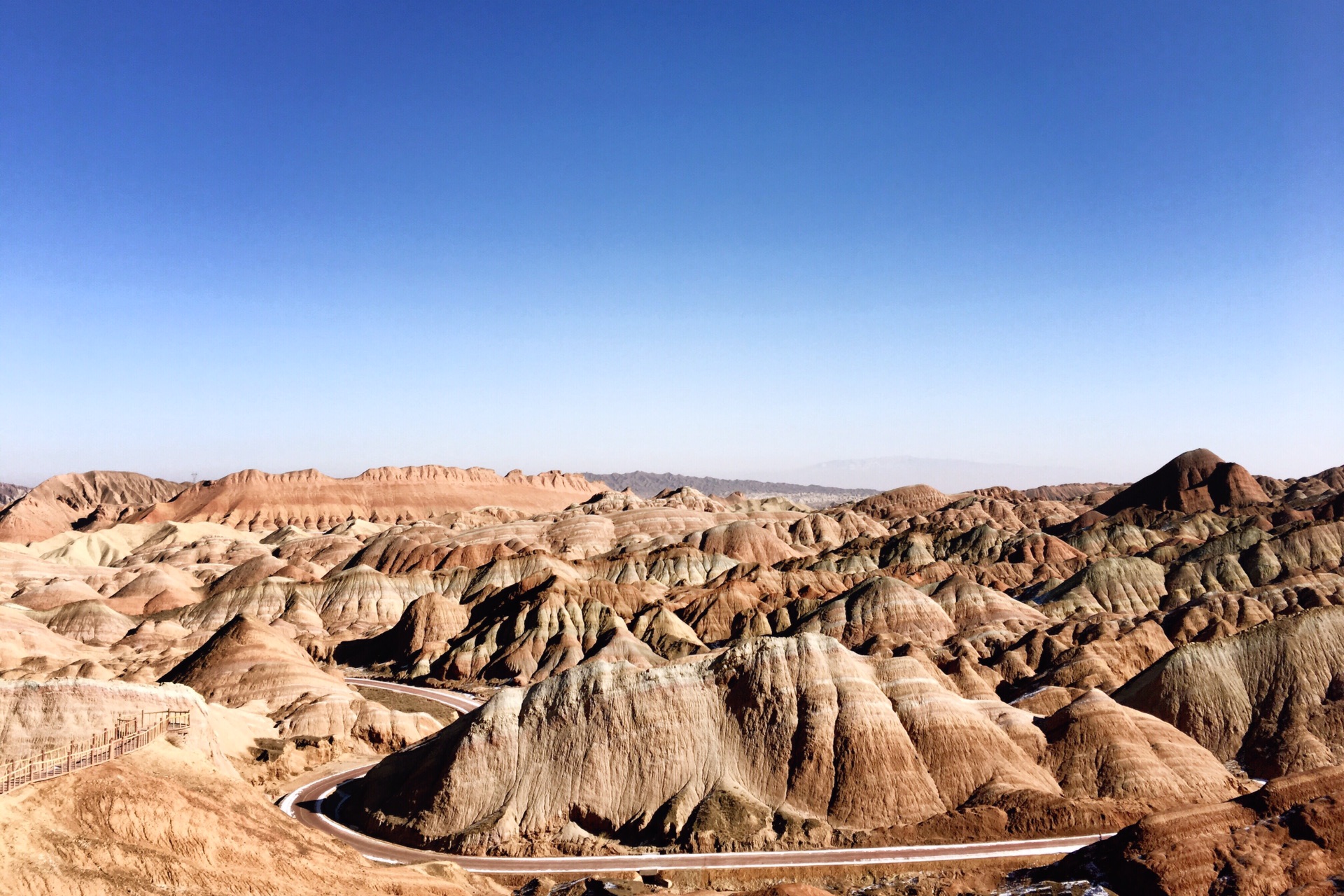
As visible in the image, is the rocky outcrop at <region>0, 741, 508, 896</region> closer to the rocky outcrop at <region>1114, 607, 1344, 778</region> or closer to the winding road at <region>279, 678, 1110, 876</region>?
the winding road at <region>279, 678, 1110, 876</region>

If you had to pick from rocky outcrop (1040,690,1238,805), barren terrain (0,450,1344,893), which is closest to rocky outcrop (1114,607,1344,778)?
barren terrain (0,450,1344,893)

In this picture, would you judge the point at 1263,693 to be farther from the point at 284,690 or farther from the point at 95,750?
the point at 284,690

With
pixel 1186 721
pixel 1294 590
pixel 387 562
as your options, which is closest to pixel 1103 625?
pixel 1294 590

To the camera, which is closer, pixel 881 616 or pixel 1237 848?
pixel 1237 848

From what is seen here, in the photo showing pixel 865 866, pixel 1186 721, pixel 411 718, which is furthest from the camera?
pixel 411 718

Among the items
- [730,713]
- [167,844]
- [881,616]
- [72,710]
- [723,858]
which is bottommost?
[723,858]

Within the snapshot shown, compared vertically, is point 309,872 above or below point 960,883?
above

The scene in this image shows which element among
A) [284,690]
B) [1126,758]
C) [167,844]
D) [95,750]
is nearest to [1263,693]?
[1126,758]

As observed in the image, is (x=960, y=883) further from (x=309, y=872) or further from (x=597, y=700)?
(x=309, y=872)

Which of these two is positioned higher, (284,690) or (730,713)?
(730,713)

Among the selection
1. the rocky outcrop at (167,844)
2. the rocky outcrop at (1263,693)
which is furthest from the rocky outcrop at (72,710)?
the rocky outcrop at (1263,693)
